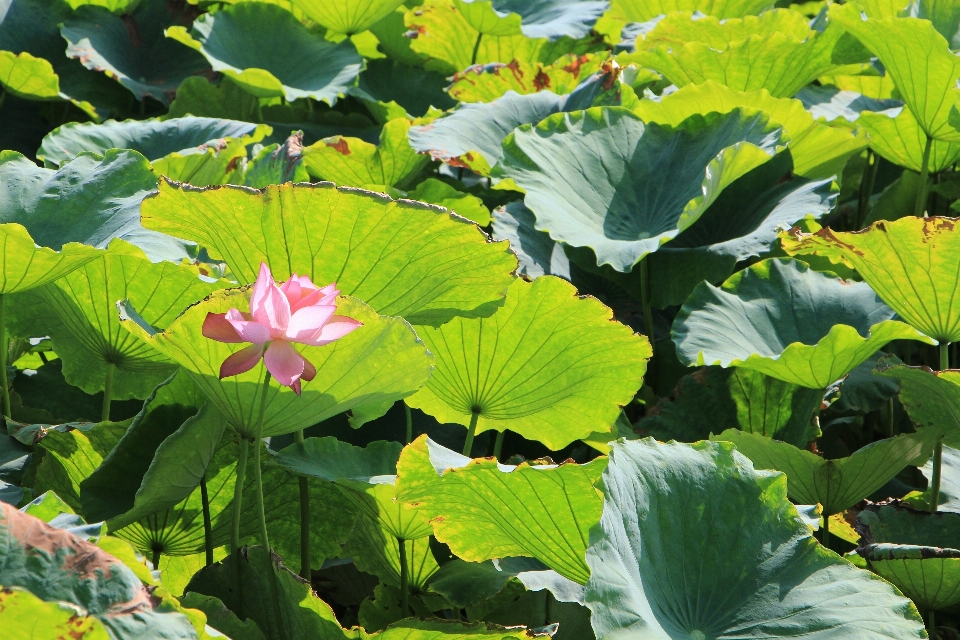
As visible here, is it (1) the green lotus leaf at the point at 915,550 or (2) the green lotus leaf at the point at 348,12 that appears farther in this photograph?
(2) the green lotus leaf at the point at 348,12

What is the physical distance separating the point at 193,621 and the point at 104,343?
0.56 meters


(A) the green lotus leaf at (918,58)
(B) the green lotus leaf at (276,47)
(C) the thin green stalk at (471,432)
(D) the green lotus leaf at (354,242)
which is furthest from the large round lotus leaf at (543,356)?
(B) the green lotus leaf at (276,47)

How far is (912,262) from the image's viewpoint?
1.22 meters

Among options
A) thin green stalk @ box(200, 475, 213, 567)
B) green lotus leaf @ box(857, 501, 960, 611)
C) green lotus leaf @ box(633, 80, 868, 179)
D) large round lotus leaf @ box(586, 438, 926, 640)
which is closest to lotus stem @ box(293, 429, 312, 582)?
thin green stalk @ box(200, 475, 213, 567)

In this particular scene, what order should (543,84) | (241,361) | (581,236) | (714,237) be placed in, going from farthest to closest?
1. (543,84)
2. (714,237)
3. (581,236)
4. (241,361)

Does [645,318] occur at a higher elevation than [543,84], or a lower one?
lower

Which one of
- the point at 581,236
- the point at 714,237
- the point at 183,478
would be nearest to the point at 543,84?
the point at 714,237

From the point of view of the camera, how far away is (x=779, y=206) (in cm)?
164

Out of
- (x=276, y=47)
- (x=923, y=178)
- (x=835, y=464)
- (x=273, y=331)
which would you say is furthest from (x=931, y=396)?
(x=276, y=47)

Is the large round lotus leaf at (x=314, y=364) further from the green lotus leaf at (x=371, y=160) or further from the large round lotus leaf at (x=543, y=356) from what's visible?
the green lotus leaf at (x=371, y=160)

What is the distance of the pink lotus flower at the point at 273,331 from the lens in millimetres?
768

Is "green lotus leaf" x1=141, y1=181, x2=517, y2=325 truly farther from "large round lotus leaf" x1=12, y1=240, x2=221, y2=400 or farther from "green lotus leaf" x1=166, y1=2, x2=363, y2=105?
"green lotus leaf" x1=166, y1=2, x2=363, y2=105

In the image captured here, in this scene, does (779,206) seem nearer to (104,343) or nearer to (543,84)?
(543,84)

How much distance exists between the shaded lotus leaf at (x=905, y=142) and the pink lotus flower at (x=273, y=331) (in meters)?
1.23
